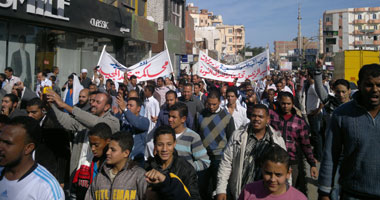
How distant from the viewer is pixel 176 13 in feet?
79.4

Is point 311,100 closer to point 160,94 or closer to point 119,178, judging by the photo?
point 160,94

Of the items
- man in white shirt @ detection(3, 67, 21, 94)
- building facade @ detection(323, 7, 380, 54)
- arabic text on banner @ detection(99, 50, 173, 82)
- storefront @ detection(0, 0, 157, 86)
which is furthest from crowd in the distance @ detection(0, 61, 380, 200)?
building facade @ detection(323, 7, 380, 54)

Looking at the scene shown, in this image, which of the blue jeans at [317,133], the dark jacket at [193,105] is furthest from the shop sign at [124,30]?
the blue jeans at [317,133]

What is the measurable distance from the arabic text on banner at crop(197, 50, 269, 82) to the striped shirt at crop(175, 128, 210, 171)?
750 cm

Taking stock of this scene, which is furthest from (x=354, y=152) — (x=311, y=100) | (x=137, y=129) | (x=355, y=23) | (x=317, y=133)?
(x=355, y=23)

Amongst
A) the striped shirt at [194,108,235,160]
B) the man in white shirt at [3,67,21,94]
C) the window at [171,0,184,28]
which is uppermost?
the window at [171,0,184,28]

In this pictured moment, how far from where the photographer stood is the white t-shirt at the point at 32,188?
2.22m

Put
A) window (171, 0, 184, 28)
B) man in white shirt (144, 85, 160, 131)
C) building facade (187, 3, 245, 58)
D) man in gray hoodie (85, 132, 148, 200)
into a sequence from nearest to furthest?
1. man in gray hoodie (85, 132, 148, 200)
2. man in white shirt (144, 85, 160, 131)
3. window (171, 0, 184, 28)
4. building facade (187, 3, 245, 58)

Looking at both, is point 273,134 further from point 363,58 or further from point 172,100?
point 363,58

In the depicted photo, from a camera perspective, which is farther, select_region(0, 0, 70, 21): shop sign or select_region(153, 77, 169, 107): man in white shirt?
select_region(0, 0, 70, 21): shop sign

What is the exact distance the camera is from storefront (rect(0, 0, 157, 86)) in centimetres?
1091

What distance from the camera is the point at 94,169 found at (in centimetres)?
332

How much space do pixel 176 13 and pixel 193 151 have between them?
838 inches

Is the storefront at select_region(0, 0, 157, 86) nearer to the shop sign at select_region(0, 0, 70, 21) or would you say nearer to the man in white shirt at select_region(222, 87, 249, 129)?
the shop sign at select_region(0, 0, 70, 21)
